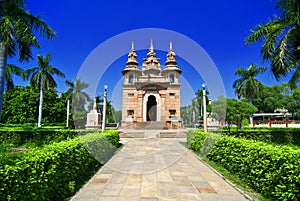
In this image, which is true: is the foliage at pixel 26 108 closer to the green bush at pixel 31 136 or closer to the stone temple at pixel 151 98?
the stone temple at pixel 151 98

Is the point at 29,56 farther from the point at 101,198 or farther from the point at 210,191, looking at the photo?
the point at 210,191

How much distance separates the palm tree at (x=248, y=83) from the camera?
35375 mm

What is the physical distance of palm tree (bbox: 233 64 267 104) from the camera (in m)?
35.4

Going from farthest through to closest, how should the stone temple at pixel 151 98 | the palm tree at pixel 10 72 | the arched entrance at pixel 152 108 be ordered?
1. the arched entrance at pixel 152 108
2. the stone temple at pixel 151 98
3. the palm tree at pixel 10 72

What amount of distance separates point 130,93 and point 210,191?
83.4 ft

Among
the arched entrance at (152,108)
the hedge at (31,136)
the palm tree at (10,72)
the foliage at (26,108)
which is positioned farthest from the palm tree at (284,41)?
the foliage at (26,108)

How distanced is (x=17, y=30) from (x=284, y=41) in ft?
51.5

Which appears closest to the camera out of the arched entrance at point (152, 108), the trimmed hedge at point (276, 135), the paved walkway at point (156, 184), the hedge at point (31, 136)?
the paved walkway at point (156, 184)

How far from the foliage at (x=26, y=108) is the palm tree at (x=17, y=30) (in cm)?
2435

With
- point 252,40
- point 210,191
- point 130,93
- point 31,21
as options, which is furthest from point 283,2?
point 130,93

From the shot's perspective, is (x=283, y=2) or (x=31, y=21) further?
(x=31, y=21)

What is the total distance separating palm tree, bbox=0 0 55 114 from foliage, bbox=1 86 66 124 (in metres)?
24.3

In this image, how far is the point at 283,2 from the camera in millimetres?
10844

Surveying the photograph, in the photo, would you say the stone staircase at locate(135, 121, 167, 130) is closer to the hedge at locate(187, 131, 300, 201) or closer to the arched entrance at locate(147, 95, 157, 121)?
the arched entrance at locate(147, 95, 157, 121)
